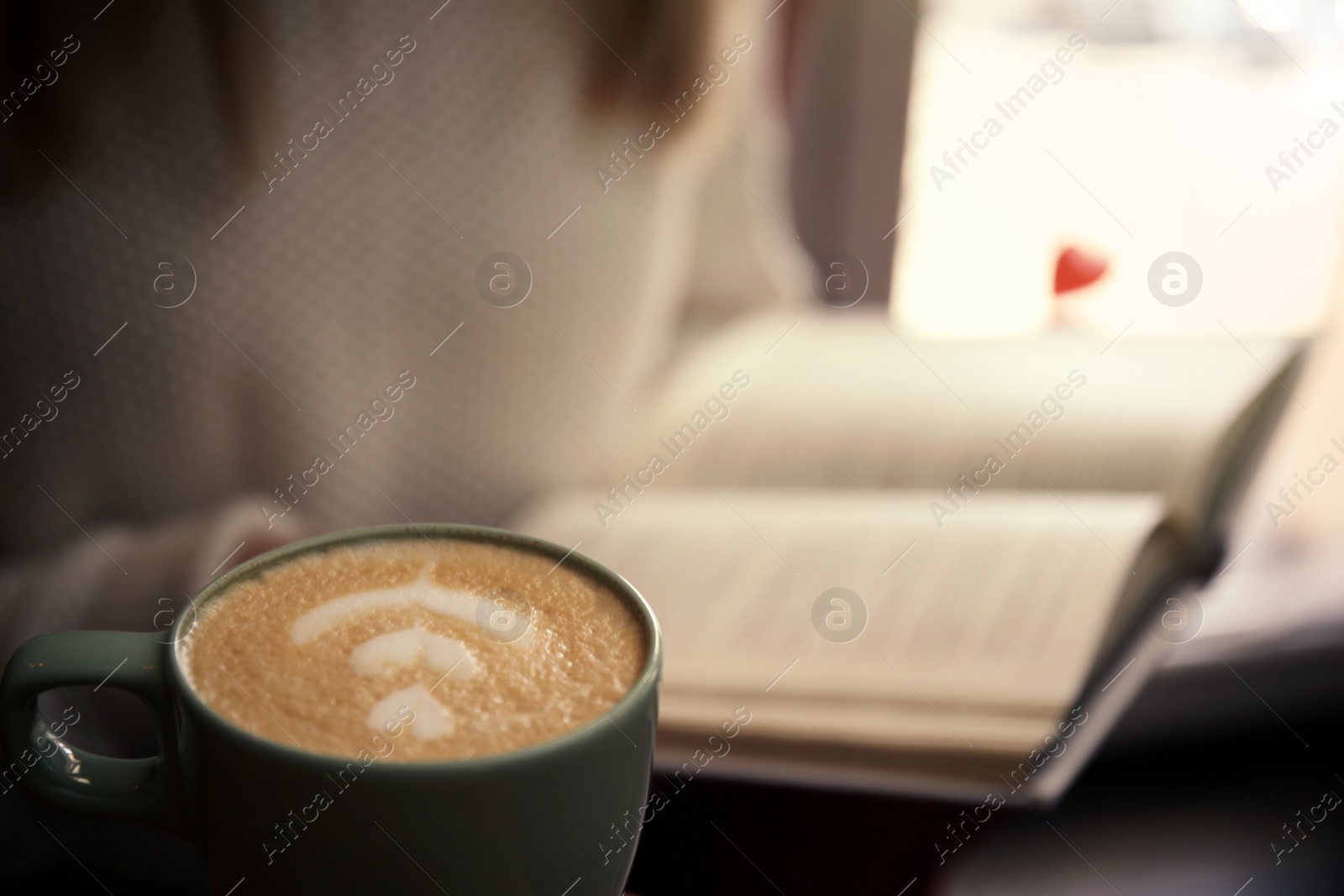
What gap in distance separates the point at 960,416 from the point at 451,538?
437mm

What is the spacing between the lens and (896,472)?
640mm

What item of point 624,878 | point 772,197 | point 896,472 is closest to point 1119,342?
point 896,472

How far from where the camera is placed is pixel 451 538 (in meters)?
0.31

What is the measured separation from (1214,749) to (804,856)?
0.20m

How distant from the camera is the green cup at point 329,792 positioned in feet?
0.74

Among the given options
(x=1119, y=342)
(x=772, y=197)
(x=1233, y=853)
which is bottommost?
(x=1233, y=853)

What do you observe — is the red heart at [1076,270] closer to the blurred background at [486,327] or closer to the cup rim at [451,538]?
the blurred background at [486,327]

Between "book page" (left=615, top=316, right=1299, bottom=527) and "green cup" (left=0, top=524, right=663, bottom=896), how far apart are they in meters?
0.39

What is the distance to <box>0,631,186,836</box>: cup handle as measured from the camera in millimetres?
250

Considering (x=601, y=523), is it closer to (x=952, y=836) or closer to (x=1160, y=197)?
(x=952, y=836)

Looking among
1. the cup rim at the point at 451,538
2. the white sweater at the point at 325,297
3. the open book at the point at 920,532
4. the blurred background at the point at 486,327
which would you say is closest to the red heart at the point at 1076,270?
the blurred background at the point at 486,327

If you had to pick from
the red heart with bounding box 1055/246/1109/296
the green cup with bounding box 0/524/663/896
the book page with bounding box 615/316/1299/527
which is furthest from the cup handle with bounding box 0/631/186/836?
the red heart with bounding box 1055/246/1109/296

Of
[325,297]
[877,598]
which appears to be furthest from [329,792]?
[325,297]

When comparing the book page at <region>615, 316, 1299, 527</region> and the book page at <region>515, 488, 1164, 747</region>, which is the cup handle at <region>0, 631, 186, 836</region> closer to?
the book page at <region>515, 488, 1164, 747</region>
